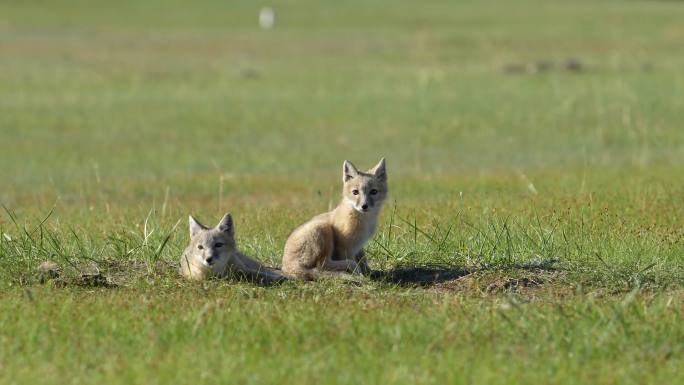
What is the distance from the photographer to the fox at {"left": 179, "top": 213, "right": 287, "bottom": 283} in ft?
38.4

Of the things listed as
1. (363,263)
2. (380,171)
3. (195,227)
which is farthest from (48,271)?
(380,171)

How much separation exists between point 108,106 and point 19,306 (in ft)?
84.0

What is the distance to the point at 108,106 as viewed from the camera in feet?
117

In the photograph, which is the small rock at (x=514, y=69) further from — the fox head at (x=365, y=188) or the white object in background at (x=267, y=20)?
the fox head at (x=365, y=188)

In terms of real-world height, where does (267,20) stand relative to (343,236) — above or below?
below

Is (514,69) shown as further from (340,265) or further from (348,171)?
(340,265)

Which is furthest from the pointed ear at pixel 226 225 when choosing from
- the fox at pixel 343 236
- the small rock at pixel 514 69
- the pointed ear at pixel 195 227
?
the small rock at pixel 514 69

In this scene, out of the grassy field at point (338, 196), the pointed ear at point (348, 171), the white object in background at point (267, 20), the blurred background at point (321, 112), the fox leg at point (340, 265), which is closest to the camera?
the grassy field at point (338, 196)

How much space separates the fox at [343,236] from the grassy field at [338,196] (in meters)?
0.37

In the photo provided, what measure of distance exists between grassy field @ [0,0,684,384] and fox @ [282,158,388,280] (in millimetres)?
366

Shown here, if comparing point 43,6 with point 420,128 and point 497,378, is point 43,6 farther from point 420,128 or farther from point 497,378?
point 497,378

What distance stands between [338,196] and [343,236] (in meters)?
8.33

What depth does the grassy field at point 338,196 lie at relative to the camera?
9289mm

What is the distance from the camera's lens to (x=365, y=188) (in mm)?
12148
